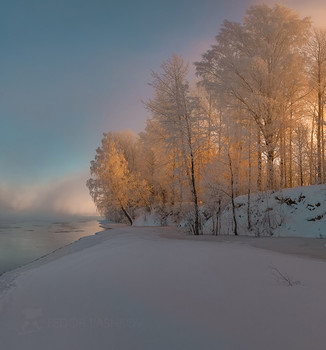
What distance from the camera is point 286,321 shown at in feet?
8.32

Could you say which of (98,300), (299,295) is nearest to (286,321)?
(299,295)

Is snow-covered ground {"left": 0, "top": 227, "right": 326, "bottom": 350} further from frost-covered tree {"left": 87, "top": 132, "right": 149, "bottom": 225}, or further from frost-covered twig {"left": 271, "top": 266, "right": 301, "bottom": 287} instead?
frost-covered tree {"left": 87, "top": 132, "right": 149, "bottom": 225}

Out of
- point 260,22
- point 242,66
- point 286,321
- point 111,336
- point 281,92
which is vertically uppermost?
point 260,22

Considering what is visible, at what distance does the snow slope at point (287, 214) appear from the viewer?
10023 mm

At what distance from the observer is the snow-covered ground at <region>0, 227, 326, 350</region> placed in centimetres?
245

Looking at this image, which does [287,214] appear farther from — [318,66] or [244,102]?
[318,66]

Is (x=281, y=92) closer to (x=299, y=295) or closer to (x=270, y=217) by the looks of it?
(x=270, y=217)

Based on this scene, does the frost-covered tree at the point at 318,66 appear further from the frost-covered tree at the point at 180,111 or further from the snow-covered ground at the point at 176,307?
the snow-covered ground at the point at 176,307

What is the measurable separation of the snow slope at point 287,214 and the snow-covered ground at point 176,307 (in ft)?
21.1

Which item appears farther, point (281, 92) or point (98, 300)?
point (281, 92)

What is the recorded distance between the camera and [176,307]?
301cm

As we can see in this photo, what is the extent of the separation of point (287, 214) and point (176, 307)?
9401 millimetres

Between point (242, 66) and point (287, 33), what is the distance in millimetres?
3486

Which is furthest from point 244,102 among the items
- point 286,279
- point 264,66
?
point 286,279
